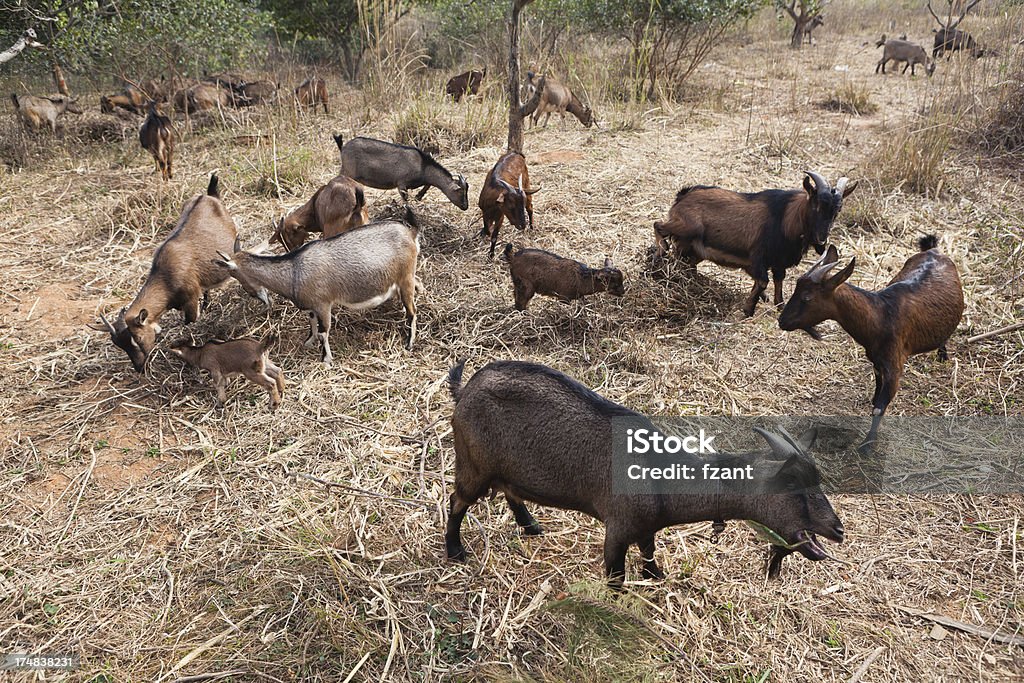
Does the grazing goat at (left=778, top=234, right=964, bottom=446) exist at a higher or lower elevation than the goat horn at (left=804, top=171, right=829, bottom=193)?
lower

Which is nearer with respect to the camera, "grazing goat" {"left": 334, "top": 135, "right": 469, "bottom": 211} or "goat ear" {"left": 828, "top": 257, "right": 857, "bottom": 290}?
"goat ear" {"left": 828, "top": 257, "right": 857, "bottom": 290}

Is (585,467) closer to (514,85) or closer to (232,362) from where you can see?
(232,362)

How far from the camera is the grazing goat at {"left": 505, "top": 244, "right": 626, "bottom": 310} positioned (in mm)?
5953

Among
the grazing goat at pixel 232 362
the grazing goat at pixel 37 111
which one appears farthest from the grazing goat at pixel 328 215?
the grazing goat at pixel 37 111

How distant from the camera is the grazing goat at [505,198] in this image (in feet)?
23.3

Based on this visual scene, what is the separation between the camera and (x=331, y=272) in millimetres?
5863

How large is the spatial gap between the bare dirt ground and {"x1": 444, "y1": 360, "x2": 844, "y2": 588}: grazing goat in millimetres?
394

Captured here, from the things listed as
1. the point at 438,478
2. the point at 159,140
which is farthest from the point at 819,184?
the point at 159,140

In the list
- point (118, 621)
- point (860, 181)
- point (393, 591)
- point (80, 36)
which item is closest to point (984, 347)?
point (860, 181)

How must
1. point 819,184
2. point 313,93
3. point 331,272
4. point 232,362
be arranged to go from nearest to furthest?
point 232,362 < point 819,184 < point 331,272 < point 313,93

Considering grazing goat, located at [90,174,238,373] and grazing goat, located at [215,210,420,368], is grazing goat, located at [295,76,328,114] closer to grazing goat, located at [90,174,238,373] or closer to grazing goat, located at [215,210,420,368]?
grazing goat, located at [90,174,238,373]

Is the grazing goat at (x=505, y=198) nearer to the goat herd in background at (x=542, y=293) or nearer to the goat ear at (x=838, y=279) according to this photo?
the goat herd in background at (x=542, y=293)

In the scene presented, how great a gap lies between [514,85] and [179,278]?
4.89 meters

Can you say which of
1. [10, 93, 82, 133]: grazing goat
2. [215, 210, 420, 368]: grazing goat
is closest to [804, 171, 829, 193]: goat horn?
[215, 210, 420, 368]: grazing goat
